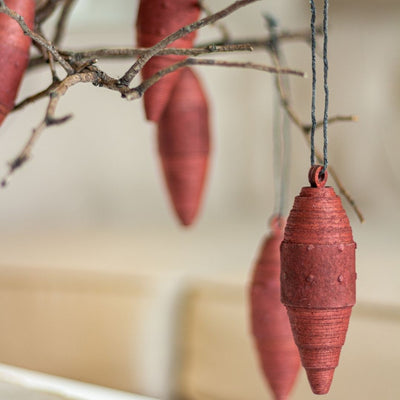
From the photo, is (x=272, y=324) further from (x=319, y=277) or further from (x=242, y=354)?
(x=242, y=354)

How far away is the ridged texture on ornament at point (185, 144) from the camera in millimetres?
605

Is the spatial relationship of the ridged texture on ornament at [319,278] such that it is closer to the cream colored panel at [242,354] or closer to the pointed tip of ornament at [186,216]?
the pointed tip of ornament at [186,216]

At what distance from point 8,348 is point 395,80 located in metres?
1.21

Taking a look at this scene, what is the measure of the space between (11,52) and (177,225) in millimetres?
1709

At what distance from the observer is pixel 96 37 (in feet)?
7.11

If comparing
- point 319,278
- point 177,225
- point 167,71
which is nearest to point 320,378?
point 319,278

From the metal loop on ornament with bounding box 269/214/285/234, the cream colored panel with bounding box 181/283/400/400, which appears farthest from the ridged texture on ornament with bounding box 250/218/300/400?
the cream colored panel with bounding box 181/283/400/400

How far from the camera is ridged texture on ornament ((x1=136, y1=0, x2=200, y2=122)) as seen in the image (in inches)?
19.2

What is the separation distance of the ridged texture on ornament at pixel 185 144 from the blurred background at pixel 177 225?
607mm

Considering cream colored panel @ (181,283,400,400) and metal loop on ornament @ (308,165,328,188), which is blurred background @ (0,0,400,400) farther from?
metal loop on ornament @ (308,165,328,188)

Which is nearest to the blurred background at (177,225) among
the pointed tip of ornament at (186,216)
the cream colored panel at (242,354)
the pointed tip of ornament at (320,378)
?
the cream colored panel at (242,354)

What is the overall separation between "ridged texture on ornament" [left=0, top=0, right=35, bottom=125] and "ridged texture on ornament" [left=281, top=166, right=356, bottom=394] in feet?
0.63

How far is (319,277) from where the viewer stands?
39cm

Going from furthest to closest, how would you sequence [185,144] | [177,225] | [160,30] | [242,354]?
[177,225], [242,354], [185,144], [160,30]
